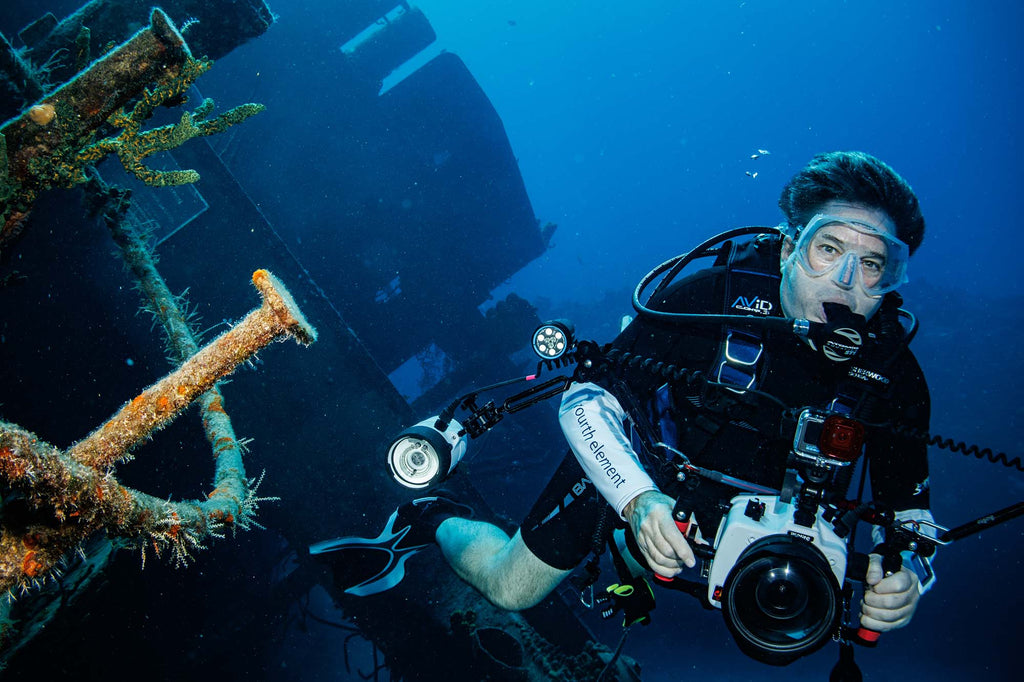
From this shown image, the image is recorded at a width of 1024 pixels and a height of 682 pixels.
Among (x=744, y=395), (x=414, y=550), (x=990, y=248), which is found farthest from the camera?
(x=990, y=248)

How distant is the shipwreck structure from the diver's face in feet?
8.58

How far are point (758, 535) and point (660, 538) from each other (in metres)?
0.42

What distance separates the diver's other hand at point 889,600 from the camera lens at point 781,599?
50cm

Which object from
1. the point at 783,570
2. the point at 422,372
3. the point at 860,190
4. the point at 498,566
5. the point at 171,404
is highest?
the point at 171,404

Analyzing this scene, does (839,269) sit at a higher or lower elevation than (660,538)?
higher

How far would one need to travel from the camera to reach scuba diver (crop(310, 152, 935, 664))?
2.22m

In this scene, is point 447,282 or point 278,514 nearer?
point 278,514

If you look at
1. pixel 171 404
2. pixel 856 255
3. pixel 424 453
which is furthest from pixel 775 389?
pixel 171 404

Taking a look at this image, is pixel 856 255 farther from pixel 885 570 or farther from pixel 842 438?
pixel 885 570

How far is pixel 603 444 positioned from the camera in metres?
2.49

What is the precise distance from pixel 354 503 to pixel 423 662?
6.26 feet

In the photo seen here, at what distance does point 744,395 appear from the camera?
2520mm

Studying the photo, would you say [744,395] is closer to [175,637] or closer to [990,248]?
[175,637]

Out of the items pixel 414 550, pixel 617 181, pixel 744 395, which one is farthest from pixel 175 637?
pixel 617 181
